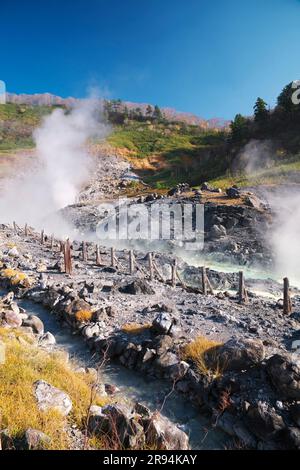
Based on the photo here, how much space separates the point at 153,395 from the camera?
6.68m

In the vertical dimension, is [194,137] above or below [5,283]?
above

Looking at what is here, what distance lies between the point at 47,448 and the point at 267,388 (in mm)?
3642

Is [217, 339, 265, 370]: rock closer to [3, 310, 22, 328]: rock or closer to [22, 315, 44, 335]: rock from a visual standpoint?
[22, 315, 44, 335]: rock

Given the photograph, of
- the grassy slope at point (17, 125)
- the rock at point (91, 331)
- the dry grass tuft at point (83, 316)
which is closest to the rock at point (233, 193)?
the dry grass tuft at point (83, 316)

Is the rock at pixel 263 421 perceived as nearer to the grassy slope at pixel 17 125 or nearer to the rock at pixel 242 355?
the rock at pixel 242 355

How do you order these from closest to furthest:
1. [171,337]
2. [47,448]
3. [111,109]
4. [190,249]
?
[47,448]
[171,337]
[190,249]
[111,109]

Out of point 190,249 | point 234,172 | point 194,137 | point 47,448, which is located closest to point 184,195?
point 190,249

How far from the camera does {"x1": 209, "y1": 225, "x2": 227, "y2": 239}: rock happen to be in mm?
22428

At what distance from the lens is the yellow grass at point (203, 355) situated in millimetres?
6555

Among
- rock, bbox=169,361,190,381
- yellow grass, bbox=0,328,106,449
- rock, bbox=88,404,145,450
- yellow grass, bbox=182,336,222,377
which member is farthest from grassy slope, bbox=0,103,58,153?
rock, bbox=88,404,145,450

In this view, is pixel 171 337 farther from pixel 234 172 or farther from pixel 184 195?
pixel 234 172

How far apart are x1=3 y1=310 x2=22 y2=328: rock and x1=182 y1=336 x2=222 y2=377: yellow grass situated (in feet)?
14.0

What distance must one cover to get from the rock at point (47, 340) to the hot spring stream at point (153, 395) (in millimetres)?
229

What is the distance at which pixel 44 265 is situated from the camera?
53.8 feet
